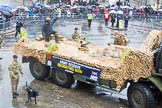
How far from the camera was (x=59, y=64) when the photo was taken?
15.2 meters

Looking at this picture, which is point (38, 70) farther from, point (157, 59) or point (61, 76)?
point (157, 59)

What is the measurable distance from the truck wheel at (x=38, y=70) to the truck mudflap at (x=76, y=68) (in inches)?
24.4

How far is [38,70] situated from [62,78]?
137cm

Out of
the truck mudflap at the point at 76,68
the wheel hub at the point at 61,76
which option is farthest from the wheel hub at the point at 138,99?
the wheel hub at the point at 61,76

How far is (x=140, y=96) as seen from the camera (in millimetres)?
12812

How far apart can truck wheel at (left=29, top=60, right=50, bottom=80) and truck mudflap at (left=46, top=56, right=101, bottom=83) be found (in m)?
0.62

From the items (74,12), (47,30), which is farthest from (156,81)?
(74,12)

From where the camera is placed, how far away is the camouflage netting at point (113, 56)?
40.9 feet

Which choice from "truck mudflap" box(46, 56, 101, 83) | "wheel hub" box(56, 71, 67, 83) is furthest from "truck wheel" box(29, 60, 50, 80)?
"wheel hub" box(56, 71, 67, 83)

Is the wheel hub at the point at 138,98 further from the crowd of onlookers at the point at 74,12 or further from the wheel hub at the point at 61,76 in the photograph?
the crowd of onlookers at the point at 74,12

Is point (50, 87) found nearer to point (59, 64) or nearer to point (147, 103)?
point (59, 64)

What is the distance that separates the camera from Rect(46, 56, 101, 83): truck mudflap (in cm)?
1387

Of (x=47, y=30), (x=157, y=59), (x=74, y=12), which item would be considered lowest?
(x=157, y=59)

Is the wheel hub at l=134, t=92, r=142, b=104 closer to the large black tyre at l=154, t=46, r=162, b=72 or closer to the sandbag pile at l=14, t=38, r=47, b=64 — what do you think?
the large black tyre at l=154, t=46, r=162, b=72
